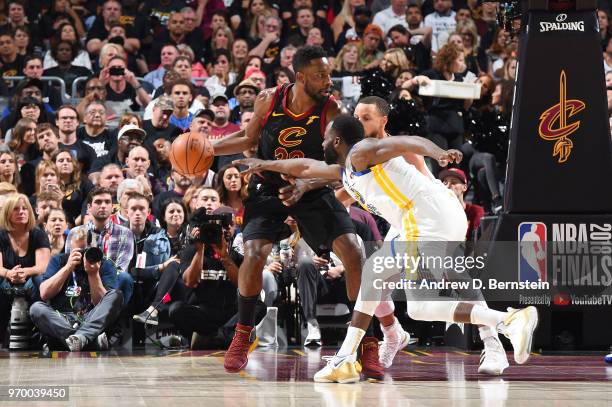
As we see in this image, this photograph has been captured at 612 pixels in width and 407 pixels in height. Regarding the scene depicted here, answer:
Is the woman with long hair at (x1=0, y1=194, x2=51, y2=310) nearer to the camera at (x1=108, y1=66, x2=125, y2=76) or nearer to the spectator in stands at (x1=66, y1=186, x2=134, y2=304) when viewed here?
the spectator in stands at (x1=66, y1=186, x2=134, y2=304)

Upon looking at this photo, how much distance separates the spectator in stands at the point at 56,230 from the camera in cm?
970

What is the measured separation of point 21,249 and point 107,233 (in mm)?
773

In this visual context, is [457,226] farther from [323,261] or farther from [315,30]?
[315,30]

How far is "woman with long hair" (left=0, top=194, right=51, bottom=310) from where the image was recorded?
30.0 ft

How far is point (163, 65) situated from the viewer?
13641 millimetres

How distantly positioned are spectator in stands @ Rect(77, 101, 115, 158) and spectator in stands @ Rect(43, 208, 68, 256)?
1.86 meters

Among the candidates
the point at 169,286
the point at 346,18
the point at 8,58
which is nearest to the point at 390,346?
the point at 169,286

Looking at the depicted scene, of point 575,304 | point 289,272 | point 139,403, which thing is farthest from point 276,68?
point 139,403

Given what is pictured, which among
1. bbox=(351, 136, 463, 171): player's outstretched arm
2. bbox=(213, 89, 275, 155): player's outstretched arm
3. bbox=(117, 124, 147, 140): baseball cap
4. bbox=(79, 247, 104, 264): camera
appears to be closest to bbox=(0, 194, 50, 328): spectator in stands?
bbox=(79, 247, 104, 264): camera

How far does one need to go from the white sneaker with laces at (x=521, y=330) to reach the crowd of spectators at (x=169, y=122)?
155cm

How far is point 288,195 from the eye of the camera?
6.62 metres

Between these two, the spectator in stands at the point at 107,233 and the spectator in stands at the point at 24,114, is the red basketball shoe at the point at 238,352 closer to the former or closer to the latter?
the spectator in stands at the point at 107,233

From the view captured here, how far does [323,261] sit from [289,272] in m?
0.38

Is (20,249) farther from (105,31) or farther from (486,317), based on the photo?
(105,31)
